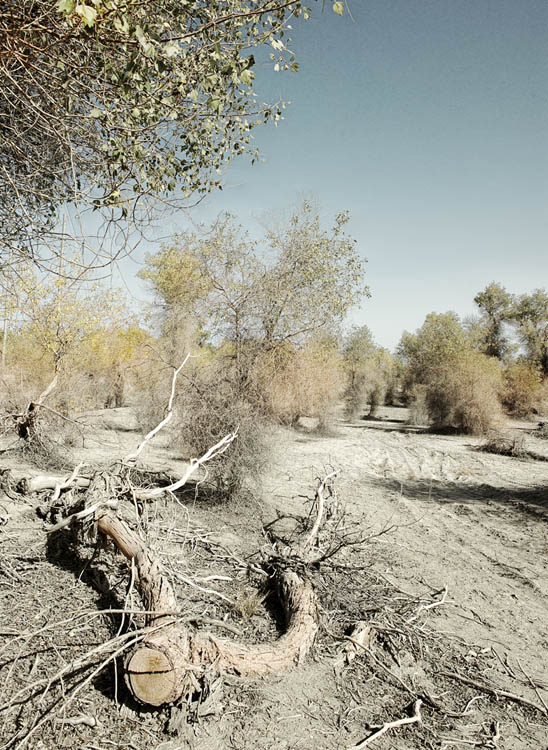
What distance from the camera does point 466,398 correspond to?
23391 mm

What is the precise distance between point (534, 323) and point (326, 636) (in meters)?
49.9

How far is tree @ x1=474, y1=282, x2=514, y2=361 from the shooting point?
47.3 meters

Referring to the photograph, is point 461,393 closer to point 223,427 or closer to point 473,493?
point 473,493

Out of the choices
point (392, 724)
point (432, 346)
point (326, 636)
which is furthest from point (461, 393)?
point (392, 724)

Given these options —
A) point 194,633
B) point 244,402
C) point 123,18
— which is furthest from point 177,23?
point 244,402

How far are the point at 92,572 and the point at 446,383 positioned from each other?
23109mm

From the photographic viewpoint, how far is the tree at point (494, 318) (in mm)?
47306

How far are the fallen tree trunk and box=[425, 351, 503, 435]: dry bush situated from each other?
783 inches

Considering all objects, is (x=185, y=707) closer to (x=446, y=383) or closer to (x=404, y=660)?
(x=404, y=660)

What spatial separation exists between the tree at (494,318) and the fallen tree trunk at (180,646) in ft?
153

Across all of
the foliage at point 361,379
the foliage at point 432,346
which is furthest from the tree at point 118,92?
the foliage at point 432,346

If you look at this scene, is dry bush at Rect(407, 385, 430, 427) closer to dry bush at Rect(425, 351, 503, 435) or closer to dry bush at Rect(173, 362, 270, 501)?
dry bush at Rect(425, 351, 503, 435)

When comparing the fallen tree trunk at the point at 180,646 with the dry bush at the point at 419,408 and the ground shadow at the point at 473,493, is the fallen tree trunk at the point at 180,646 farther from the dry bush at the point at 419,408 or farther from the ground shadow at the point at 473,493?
the dry bush at the point at 419,408

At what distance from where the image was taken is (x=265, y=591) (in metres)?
4.97
